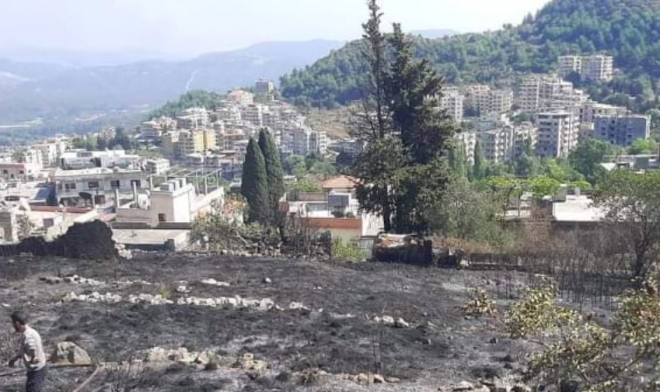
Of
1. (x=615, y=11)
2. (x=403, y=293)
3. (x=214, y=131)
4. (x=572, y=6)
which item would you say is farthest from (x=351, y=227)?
(x=572, y=6)

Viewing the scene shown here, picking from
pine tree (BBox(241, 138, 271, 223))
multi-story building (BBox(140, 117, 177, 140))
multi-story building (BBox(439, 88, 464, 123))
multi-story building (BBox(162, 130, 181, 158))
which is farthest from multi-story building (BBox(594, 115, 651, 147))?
multi-story building (BBox(140, 117, 177, 140))

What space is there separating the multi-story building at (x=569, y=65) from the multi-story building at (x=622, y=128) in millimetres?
48249

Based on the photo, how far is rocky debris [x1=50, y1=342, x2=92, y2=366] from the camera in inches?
363

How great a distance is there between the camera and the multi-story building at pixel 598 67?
154 m

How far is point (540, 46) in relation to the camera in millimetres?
182750

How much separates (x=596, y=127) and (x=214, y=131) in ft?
246

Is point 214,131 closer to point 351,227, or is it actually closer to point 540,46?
point 540,46

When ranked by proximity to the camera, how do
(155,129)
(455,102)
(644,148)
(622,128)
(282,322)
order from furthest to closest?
(155,129), (455,102), (622,128), (644,148), (282,322)

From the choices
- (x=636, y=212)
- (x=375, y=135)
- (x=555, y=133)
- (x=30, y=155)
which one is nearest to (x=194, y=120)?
(x=30, y=155)

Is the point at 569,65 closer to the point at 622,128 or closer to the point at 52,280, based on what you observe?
the point at 622,128

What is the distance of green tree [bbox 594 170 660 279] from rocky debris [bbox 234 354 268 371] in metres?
10.1

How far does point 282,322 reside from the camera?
11.8 metres

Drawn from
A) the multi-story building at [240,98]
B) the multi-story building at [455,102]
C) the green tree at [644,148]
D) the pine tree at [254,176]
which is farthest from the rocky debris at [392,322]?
the multi-story building at [240,98]

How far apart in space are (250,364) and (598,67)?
160099mm
